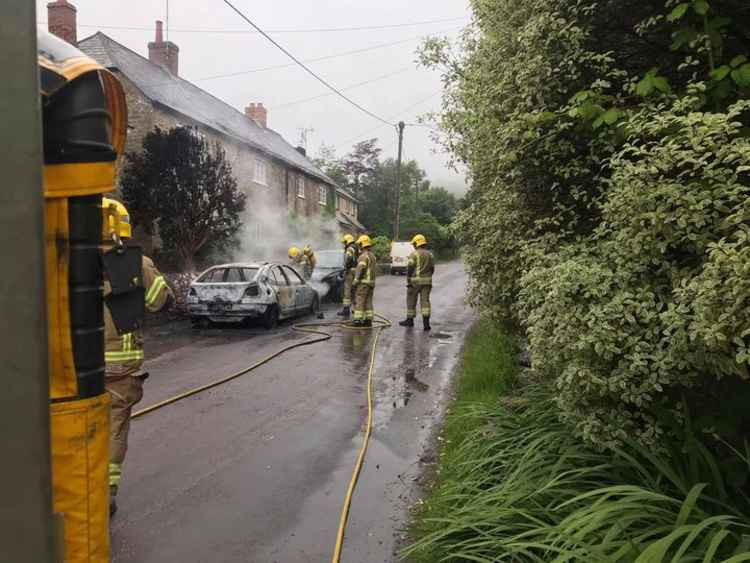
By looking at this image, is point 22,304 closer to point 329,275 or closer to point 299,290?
point 299,290

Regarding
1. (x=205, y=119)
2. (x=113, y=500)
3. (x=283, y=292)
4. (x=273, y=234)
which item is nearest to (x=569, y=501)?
(x=113, y=500)

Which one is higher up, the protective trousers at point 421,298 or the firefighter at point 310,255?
the firefighter at point 310,255

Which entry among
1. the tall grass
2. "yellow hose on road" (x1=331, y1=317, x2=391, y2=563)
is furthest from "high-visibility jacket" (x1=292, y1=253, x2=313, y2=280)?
the tall grass

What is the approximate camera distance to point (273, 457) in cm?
458

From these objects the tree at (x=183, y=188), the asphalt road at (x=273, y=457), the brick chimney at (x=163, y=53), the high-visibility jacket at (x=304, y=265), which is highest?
the brick chimney at (x=163, y=53)

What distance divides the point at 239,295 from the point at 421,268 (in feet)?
12.2

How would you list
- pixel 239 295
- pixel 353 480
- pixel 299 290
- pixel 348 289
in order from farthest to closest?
pixel 348 289 < pixel 299 290 < pixel 239 295 < pixel 353 480

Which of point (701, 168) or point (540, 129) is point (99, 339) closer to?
point (701, 168)

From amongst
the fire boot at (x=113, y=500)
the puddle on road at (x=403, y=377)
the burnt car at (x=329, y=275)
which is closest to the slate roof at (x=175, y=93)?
the burnt car at (x=329, y=275)

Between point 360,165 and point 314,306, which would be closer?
point 314,306

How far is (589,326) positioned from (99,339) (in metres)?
2.11

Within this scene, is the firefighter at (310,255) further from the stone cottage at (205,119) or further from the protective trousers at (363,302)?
the stone cottage at (205,119)

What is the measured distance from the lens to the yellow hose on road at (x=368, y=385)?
11.7 feet

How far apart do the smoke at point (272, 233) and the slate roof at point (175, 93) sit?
291 cm
